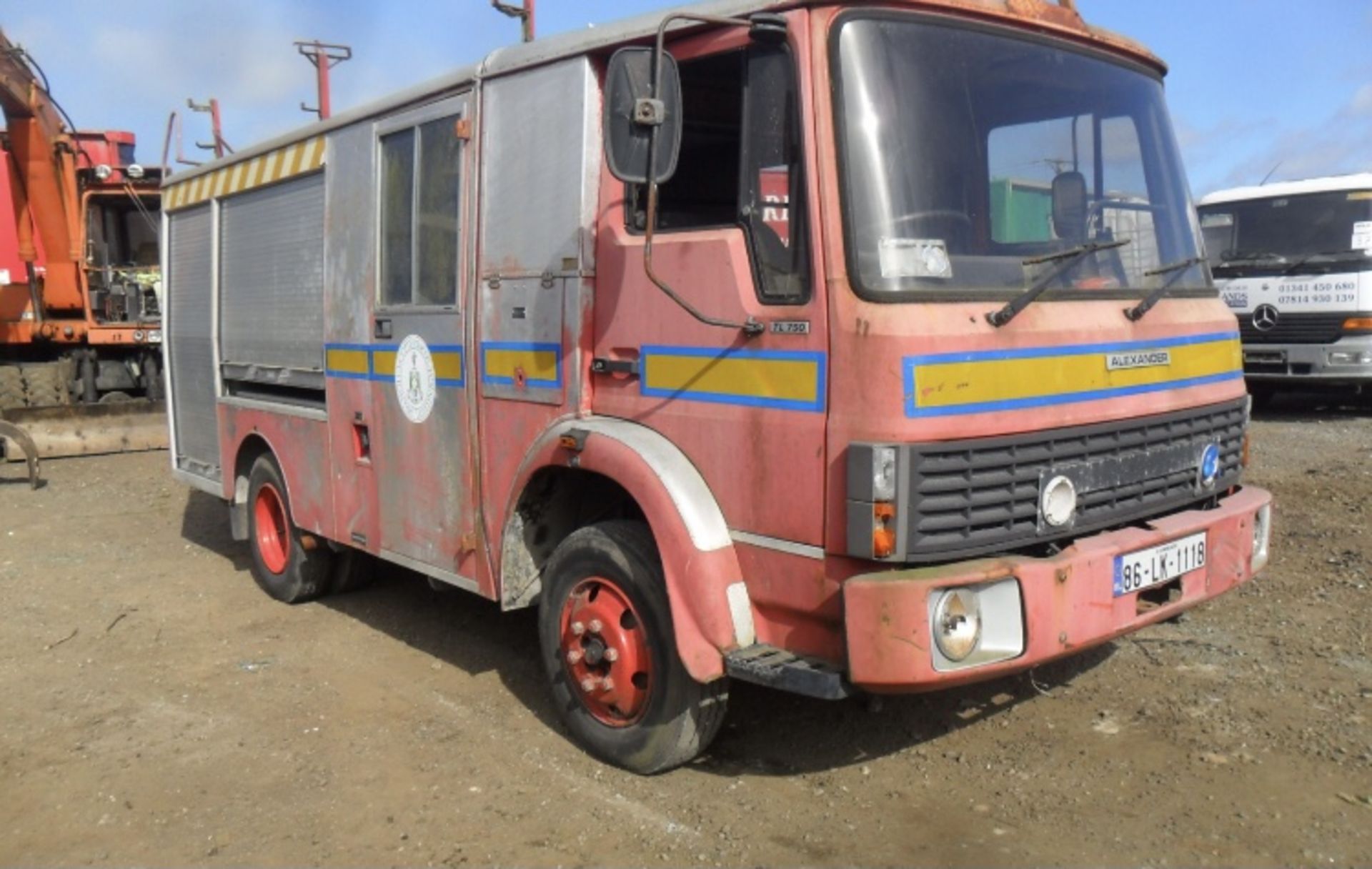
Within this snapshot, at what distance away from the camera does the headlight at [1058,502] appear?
139 inches

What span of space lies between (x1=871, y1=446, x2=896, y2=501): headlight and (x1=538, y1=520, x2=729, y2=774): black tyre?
88 centimetres

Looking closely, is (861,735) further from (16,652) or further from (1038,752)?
(16,652)

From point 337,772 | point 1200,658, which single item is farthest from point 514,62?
point 1200,658

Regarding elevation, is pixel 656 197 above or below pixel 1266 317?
above

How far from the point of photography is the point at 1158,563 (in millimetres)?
3820

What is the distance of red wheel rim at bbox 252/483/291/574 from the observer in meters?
6.82

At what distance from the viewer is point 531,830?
371 cm

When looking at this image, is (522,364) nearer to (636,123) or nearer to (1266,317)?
(636,123)

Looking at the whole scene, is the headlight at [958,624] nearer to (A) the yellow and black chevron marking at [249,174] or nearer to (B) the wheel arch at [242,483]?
(A) the yellow and black chevron marking at [249,174]

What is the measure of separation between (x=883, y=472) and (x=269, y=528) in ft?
15.5

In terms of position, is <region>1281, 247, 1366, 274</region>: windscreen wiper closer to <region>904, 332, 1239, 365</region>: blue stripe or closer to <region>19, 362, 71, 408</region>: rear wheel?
<region>904, 332, 1239, 365</region>: blue stripe

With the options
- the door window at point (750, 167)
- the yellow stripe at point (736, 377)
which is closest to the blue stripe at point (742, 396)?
the yellow stripe at point (736, 377)

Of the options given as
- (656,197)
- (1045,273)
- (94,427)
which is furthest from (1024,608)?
(94,427)

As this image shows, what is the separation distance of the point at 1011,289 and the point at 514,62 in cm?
213
